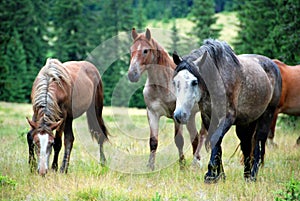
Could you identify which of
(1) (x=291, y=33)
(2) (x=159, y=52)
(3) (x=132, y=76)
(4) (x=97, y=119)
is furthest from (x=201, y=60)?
(1) (x=291, y=33)

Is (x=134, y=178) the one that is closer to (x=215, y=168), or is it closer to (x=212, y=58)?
(x=215, y=168)

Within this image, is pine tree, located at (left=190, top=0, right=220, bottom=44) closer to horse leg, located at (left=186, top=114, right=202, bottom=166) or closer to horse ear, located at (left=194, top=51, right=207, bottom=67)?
horse leg, located at (left=186, top=114, right=202, bottom=166)

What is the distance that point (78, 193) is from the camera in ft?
16.6

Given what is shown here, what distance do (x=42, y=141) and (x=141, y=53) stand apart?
2400mm

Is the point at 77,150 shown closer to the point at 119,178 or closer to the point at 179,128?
the point at 179,128

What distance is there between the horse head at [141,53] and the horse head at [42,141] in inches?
68.1

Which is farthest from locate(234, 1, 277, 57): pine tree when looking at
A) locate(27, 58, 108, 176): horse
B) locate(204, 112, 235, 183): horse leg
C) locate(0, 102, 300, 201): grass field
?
locate(204, 112, 235, 183): horse leg

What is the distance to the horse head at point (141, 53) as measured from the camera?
24.2 ft

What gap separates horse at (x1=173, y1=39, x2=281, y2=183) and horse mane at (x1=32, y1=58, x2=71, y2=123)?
216 centimetres

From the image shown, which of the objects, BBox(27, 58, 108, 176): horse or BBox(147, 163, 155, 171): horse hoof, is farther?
BBox(147, 163, 155, 171): horse hoof

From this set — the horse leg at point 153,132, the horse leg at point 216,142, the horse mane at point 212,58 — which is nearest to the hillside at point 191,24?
the horse leg at point 153,132

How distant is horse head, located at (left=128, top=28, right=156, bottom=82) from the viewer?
24.2 ft

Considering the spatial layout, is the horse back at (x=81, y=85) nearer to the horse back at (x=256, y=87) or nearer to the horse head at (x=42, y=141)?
the horse head at (x=42, y=141)

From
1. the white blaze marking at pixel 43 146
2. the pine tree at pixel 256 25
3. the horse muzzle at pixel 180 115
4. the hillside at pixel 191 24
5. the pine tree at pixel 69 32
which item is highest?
the horse muzzle at pixel 180 115
